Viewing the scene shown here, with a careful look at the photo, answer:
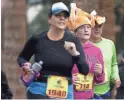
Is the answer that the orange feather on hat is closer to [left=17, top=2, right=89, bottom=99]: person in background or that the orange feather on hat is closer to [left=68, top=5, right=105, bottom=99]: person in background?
[left=68, top=5, right=105, bottom=99]: person in background

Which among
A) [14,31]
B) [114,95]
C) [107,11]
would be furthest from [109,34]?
[114,95]

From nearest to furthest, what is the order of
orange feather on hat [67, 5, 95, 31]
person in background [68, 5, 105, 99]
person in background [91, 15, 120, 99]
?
1. person in background [68, 5, 105, 99]
2. orange feather on hat [67, 5, 95, 31]
3. person in background [91, 15, 120, 99]

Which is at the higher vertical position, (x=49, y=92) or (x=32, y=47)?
(x=32, y=47)

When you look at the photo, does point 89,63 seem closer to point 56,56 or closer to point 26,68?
→ point 56,56

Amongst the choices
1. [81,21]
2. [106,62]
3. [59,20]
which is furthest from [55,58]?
[106,62]

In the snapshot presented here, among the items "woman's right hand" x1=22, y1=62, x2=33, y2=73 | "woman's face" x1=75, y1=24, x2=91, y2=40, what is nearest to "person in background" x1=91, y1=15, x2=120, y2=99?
"woman's face" x1=75, y1=24, x2=91, y2=40

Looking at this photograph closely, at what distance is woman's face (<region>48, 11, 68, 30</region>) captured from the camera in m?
7.55

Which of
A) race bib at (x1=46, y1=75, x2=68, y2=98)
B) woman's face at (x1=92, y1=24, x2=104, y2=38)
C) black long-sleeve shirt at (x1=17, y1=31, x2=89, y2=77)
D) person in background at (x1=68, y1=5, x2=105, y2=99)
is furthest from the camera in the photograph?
woman's face at (x1=92, y1=24, x2=104, y2=38)

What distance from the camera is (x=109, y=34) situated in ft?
42.9

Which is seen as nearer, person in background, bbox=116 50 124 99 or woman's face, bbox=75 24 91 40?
woman's face, bbox=75 24 91 40

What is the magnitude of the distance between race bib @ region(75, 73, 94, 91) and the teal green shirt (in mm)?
521

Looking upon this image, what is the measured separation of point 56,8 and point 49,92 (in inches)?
34.7

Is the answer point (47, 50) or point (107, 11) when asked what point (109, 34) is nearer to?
point (107, 11)

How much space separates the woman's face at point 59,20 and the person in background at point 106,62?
4.57ft
